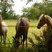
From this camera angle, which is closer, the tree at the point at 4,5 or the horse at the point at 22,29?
the tree at the point at 4,5

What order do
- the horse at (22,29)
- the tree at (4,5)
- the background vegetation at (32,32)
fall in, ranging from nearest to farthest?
the background vegetation at (32,32), the tree at (4,5), the horse at (22,29)

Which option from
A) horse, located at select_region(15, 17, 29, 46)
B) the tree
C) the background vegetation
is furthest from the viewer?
horse, located at select_region(15, 17, 29, 46)

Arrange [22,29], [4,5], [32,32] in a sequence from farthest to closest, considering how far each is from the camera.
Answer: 1. [22,29]
2. [4,5]
3. [32,32]

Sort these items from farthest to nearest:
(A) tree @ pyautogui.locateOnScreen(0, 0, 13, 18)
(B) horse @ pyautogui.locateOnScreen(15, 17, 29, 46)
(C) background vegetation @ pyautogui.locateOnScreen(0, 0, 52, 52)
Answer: (B) horse @ pyautogui.locateOnScreen(15, 17, 29, 46) < (A) tree @ pyautogui.locateOnScreen(0, 0, 13, 18) < (C) background vegetation @ pyautogui.locateOnScreen(0, 0, 52, 52)

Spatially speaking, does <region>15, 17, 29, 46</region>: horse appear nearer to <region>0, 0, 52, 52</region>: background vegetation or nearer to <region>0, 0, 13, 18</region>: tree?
<region>0, 0, 52, 52</region>: background vegetation

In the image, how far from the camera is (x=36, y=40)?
6.47m

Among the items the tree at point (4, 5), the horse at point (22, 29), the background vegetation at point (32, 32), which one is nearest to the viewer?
the background vegetation at point (32, 32)

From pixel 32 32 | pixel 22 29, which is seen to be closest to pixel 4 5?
pixel 22 29

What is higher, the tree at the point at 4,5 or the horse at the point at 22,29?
the tree at the point at 4,5

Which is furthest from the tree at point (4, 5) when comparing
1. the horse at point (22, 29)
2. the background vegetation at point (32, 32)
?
the horse at point (22, 29)

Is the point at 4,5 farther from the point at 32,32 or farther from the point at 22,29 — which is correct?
the point at 32,32

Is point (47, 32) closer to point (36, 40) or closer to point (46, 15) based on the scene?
point (36, 40)

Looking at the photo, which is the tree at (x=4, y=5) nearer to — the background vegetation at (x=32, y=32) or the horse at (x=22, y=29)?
the background vegetation at (x=32, y=32)

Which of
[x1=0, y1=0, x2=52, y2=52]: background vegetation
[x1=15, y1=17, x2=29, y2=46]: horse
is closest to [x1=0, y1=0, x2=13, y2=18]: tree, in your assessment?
[x1=0, y1=0, x2=52, y2=52]: background vegetation
